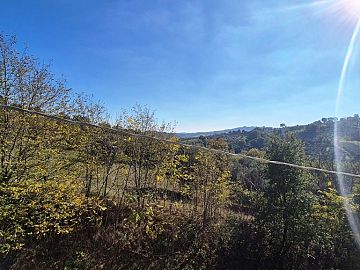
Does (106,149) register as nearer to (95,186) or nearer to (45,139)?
(95,186)

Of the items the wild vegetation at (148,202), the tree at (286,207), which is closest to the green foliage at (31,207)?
the wild vegetation at (148,202)

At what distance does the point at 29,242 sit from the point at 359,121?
72160 mm

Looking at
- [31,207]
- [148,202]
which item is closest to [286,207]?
[148,202]

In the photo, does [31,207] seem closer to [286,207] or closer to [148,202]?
[148,202]

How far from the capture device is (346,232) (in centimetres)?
1164

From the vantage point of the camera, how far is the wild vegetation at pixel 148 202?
9039 millimetres

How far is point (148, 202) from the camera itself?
11.8 m

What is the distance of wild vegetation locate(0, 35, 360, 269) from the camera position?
9.04m

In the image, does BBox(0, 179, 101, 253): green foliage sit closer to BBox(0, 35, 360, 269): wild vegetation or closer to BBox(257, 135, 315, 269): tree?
BBox(0, 35, 360, 269): wild vegetation

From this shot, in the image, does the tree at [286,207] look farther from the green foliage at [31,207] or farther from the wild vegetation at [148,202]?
the green foliage at [31,207]

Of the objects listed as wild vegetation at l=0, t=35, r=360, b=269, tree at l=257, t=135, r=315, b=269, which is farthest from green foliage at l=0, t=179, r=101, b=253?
tree at l=257, t=135, r=315, b=269

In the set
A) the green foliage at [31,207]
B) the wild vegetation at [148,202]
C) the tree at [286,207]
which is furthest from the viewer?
the tree at [286,207]

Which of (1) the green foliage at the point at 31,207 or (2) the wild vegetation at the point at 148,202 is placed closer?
(1) the green foliage at the point at 31,207

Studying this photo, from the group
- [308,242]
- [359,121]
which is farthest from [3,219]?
[359,121]
